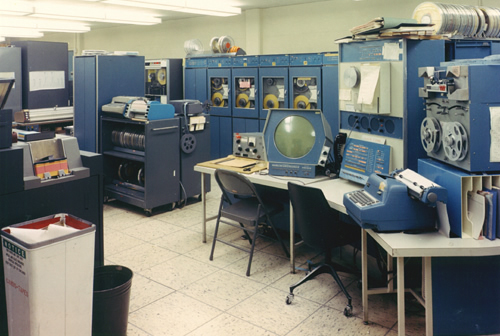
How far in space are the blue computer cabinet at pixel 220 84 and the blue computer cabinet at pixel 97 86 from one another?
185 cm

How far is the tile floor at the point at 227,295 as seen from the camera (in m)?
2.97

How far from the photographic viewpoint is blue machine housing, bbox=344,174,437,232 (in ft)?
8.45

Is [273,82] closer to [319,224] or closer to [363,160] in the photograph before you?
[363,160]

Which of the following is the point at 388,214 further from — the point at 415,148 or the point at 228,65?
the point at 228,65

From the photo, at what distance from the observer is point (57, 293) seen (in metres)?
2.36

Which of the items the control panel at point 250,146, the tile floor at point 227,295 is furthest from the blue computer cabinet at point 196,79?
the tile floor at point 227,295

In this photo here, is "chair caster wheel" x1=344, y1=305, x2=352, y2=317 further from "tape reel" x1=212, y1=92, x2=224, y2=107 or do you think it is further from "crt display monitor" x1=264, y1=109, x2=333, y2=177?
"tape reel" x1=212, y1=92, x2=224, y2=107

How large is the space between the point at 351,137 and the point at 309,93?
113 inches

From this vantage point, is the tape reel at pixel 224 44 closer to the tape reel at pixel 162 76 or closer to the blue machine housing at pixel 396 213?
the tape reel at pixel 162 76

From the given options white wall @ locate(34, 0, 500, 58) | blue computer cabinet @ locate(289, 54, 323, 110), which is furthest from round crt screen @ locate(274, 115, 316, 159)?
white wall @ locate(34, 0, 500, 58)

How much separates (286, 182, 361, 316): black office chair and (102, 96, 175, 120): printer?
245 centimetres

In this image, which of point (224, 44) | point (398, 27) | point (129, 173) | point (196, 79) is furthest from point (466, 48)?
point (196, 79)

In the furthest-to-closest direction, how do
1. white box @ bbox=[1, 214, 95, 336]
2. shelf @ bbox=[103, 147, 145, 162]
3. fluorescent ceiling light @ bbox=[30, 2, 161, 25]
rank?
fluorescent ceiling light @ bbox=[30, 2, 161, 25] → shelf @ bbox=[103, 147, 145, 162] → white box @ bbox=[1, 214, 95, 336]

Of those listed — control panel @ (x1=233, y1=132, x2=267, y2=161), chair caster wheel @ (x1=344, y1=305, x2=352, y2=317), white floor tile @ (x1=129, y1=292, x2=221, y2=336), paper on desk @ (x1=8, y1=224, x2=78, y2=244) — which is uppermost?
control panel @ (x1=233, y1=132, x2=267, y2=161)
